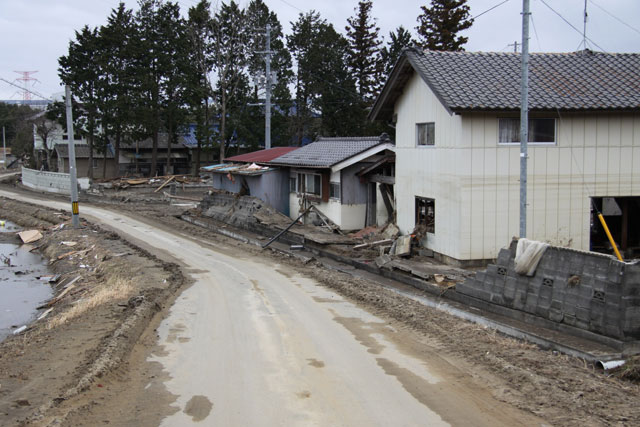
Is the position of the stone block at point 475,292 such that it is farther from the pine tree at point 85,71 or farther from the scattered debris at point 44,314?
the pine tree at point 85,71

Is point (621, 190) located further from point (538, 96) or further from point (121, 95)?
point (121, 95)

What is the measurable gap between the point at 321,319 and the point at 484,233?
657cm

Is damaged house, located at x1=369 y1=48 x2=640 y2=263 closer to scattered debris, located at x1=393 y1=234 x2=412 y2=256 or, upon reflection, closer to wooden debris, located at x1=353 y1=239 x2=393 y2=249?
scattered debris, located at x1=393 y1=234 x2=412 y2=256

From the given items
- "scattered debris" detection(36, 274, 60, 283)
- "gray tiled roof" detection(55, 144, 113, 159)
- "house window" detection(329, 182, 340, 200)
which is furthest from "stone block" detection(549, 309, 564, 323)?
"gray tiled roof" detection(55, 144, 113, 159)

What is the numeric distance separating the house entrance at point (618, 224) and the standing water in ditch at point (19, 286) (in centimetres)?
1652

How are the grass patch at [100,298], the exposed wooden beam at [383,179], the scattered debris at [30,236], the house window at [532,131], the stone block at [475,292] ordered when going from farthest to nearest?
the scattered debris at [30,236] < the exposed wooden beam at [383,179] < the house window at [532,131] < the grass patch at [100,298] < the stone block at [475,292]

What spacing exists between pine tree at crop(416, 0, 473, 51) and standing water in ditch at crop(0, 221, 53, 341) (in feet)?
96.0

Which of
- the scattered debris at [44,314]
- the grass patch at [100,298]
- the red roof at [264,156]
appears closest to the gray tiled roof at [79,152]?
the red roof at [264,156]

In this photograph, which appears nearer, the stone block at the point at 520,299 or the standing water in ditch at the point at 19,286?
the stone block at the point at 520,299

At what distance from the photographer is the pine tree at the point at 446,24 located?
40.8m

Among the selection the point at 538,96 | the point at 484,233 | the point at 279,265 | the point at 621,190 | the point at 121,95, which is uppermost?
the point at 121,95

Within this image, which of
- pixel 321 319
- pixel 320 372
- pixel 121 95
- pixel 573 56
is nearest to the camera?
pixel 320 372

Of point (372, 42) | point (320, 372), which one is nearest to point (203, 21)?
point (372, 42)

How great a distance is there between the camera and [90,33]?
50.8 meters
